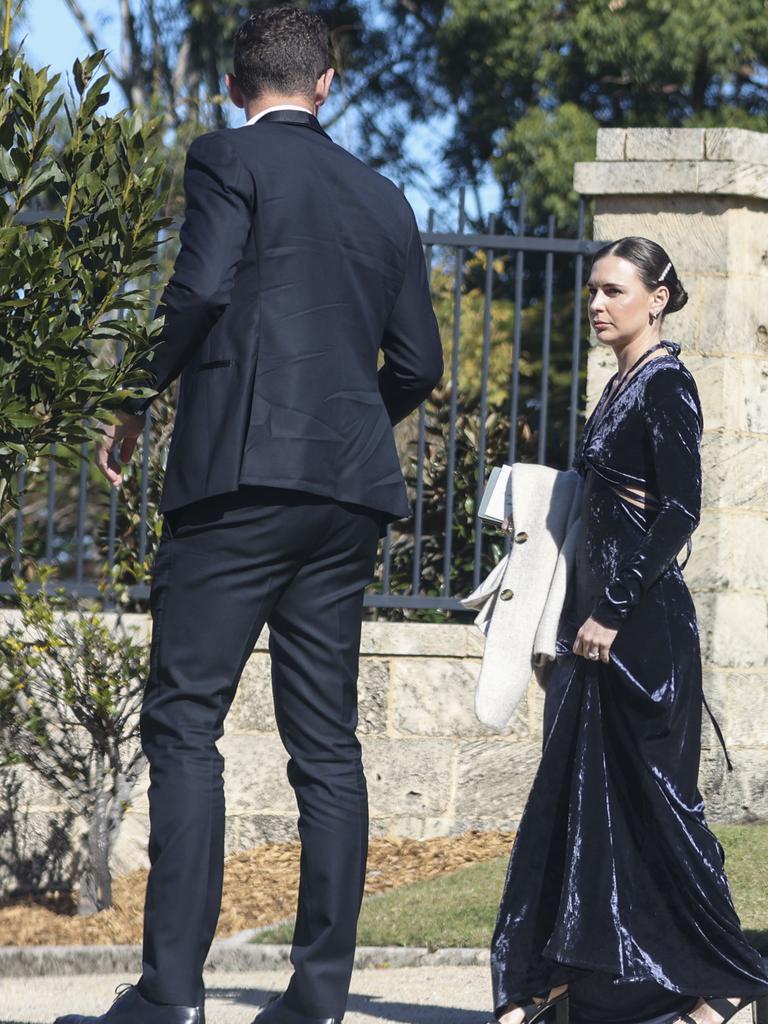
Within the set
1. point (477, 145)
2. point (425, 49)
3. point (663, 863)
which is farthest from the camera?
point (425, 49)

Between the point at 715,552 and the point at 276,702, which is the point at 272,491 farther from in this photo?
the point at 715,552

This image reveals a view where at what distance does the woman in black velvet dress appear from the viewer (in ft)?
11.9

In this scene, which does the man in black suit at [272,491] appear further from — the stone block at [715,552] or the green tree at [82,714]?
the stone block at [715,552]

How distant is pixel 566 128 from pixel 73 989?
522 inches

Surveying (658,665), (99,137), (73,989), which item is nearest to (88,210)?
(99,137)

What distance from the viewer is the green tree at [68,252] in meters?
3.34

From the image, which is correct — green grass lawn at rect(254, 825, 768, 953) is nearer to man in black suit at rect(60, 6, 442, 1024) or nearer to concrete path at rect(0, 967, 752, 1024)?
concrete path at rect(0, 967, 752, 1024)

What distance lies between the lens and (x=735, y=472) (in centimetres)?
654

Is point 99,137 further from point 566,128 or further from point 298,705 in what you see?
point 566,128

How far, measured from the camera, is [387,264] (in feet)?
11.4

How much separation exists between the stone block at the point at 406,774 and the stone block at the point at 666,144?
8.60ft

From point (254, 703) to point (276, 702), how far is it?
3.19 m

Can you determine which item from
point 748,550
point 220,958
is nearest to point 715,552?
point 748,550

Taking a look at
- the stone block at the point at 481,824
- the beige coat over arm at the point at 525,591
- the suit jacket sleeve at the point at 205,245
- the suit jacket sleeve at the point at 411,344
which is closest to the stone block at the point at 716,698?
the stone block at the point at 481,824
